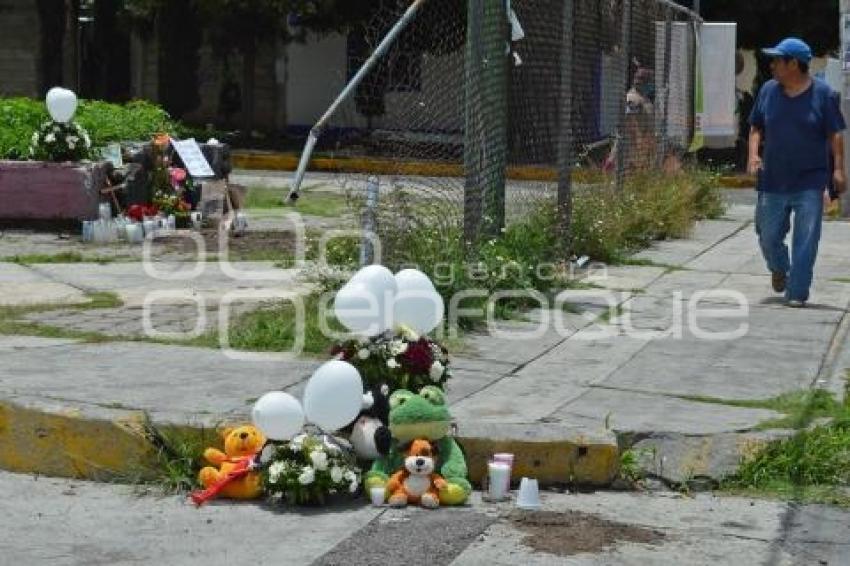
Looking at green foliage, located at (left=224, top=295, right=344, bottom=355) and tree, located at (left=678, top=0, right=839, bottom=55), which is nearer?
green foliage, located at (left=224, top=295, right=344, bottom=355)

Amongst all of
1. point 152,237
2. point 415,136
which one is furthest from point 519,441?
point 152,237

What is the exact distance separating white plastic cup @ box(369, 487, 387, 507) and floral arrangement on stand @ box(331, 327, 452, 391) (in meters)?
0.54

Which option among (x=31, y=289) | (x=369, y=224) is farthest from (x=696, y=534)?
(x=31, y=289)

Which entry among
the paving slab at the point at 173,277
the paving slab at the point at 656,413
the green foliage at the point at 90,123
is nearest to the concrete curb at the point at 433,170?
the paving slab at the point at 173,277

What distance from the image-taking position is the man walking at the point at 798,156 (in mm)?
9984

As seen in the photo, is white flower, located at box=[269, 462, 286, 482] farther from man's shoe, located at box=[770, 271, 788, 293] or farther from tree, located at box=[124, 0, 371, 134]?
tree, located at box=[124, 0, 371, 134]

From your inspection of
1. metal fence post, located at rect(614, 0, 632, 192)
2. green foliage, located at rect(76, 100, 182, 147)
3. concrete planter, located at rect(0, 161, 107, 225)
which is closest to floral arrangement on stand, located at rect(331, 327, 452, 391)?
concrete planter, located at rect(0, 161, 107, 225)

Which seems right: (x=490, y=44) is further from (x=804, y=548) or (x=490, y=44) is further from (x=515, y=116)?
(x=804, y=548)

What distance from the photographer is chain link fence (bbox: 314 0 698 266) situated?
10.1 m

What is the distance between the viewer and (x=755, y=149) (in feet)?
33.8

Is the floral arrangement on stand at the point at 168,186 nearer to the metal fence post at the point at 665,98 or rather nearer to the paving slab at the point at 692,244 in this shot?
the paving slab at the point at 692,244

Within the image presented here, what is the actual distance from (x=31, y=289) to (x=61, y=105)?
3178 millimetres

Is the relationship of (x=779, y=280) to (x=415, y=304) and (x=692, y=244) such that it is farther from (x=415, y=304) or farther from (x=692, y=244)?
(x=415, y=304)


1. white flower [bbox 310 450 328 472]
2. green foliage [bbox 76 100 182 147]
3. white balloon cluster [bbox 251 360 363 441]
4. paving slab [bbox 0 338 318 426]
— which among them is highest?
green foliage [bbox 76 100 182 147]
